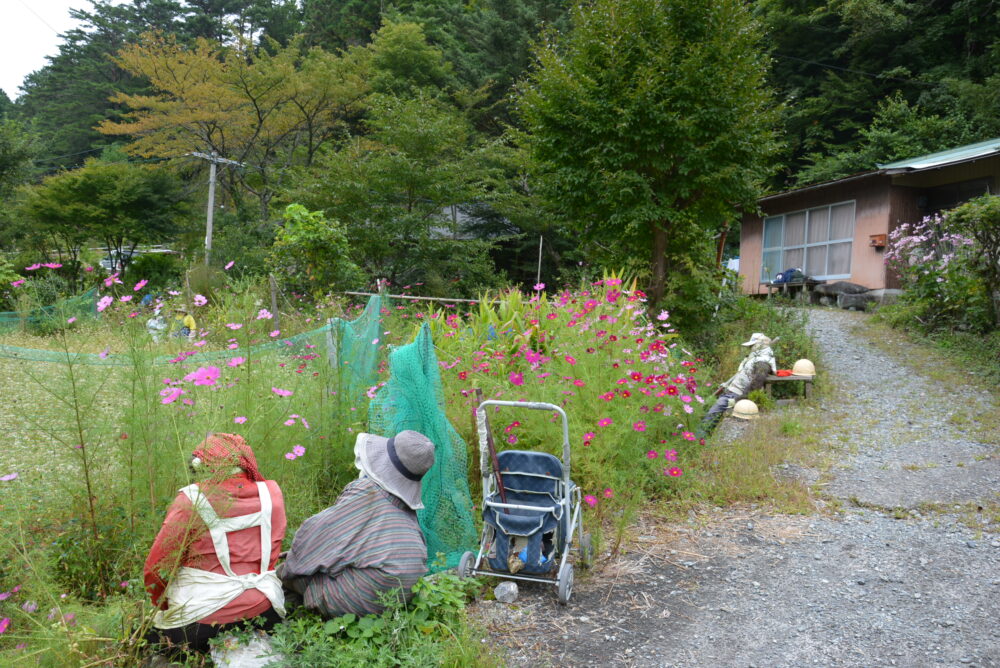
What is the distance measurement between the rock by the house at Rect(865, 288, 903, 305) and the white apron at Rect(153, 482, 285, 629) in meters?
12.0

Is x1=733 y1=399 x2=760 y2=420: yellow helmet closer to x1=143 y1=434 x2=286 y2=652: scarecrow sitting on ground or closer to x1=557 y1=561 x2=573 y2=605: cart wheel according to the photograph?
x1=557 y1=561 x2=573 y2=605: cart wheel

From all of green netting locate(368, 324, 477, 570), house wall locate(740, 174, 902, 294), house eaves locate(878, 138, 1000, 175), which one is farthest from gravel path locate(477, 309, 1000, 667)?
house eaves locate(878, 138, 1000, 175)

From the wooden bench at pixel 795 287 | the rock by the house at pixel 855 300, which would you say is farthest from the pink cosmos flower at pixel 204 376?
the wooden bench at pixel 795 287

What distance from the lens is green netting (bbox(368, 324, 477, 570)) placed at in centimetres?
341

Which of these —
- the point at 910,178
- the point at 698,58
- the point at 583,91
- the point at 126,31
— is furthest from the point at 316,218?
the point at 126,31

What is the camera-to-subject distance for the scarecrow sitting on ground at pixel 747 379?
615 cm

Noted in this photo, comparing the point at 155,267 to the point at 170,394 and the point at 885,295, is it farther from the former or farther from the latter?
the point at 170,394

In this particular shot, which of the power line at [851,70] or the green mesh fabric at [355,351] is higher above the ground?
the power line at [851,70]

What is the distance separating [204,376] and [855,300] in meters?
12.7

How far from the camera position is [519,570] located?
321 cm

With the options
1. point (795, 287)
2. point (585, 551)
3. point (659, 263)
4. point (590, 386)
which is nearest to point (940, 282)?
point (659, 263)

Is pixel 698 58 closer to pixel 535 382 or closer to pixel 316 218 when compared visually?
pixel 535 382

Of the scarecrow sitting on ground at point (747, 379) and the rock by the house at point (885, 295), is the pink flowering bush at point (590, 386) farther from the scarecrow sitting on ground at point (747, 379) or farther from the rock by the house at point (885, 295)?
the rock by the house at point (885, 295)

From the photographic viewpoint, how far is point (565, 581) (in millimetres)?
3115
